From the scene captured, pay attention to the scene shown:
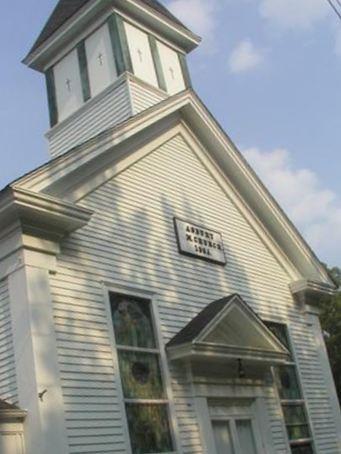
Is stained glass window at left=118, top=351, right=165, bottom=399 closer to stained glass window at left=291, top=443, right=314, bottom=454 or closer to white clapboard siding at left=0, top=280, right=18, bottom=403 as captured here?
white clapboard siding at left=0, top=280, right=18, bottom=403

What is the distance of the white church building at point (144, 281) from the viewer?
9.80 meters

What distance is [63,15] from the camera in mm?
19188

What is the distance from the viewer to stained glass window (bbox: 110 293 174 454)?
10578 mm

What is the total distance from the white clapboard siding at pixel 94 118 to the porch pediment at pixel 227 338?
5.89 metres

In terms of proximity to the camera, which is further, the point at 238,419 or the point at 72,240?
the point at 238,419

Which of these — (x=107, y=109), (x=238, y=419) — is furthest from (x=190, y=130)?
(x=238, y=419)

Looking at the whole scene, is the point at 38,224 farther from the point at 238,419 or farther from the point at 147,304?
the point at 238,419

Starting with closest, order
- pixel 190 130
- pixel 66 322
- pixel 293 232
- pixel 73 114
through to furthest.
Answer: pixel 66 322
pixel 190 130
pixel 293 232
pixel 73 114

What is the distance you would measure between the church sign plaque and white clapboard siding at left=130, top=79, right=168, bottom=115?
401 centimetres

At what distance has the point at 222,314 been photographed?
40.8 feet

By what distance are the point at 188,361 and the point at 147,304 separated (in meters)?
1.21

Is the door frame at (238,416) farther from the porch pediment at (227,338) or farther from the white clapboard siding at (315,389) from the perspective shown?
the white clapboard siding at (315,389)

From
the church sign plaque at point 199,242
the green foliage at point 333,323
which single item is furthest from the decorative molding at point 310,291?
the green foliage at point 333,323

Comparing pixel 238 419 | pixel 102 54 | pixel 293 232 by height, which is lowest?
pixel 238 419
